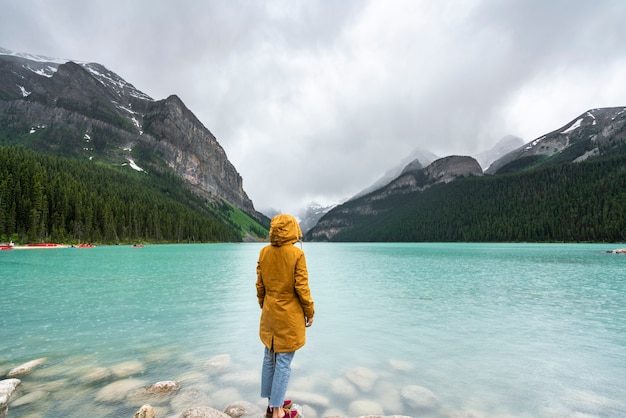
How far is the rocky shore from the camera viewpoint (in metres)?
6.42

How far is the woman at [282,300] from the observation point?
5250 millimetres

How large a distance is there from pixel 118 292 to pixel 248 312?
11203 millimetres

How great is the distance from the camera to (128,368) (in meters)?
8.91

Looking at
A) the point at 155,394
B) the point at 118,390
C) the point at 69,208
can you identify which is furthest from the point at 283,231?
the point at 69,208

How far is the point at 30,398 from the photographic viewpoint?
6.95 metres

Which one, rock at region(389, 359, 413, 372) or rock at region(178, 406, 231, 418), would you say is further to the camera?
Result: rock at region(389, 359, 413, 372)

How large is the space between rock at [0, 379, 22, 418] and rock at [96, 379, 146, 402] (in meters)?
1.50

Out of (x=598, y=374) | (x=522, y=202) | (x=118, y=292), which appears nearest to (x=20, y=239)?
(x=118, y=292)

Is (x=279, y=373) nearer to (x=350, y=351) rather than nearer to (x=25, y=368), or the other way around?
(x=350, y=351)

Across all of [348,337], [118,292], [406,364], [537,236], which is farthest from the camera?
[537,236]

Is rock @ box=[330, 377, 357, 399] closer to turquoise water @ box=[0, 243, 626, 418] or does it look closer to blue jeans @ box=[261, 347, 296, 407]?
turquoise water @ box=[0, 243, 626, 418]

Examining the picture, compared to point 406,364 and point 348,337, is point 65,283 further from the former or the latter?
point 406,364

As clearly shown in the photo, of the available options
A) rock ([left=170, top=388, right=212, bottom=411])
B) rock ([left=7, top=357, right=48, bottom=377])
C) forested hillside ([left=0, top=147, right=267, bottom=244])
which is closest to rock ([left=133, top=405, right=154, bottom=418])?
rock ([left=170, top=388, right=212, bottom=411])

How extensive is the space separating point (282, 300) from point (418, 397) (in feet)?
14.9
